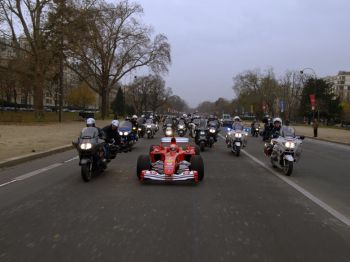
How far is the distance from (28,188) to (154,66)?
220 ft

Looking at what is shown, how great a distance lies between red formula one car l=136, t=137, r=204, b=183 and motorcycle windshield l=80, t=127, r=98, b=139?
4.35ft

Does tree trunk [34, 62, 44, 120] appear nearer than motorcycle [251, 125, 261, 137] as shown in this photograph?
No

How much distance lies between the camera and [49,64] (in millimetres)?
49812

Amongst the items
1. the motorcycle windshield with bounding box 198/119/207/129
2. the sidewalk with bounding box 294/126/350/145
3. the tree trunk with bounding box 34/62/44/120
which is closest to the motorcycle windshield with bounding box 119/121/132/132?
the motorcycle windshield with bounding box 198/119/207/129

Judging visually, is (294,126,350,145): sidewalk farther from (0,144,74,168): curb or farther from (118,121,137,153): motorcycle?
(0,144,74,168): curb

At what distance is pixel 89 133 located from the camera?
12.3 m

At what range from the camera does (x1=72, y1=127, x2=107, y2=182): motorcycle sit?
11734 mm

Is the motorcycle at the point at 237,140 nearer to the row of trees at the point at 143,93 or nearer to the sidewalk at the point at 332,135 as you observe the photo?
the sidewalk at the point at 332,135

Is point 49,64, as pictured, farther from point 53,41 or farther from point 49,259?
point 49,259

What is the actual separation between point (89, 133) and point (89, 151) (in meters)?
0.54

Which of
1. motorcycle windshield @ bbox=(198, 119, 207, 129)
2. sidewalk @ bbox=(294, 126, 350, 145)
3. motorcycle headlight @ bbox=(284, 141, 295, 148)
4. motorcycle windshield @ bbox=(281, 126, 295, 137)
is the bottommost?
sidewalk @ bbox=(294, 126, 350, 145)

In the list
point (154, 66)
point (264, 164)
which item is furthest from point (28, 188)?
point (154, 66)

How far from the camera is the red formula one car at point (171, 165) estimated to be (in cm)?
1123

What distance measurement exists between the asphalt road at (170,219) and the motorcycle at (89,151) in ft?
1.25
